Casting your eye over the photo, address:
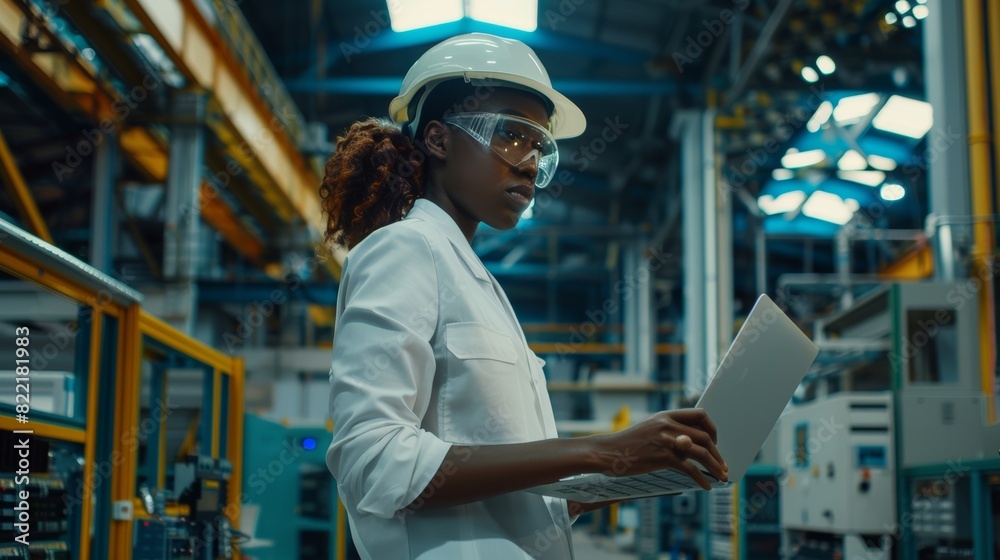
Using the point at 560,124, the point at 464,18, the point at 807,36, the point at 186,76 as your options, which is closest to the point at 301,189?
the point at 464,18

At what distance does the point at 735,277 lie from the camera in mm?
20844

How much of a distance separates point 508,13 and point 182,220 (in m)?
5.34

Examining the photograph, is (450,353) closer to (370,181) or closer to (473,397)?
(473,397)

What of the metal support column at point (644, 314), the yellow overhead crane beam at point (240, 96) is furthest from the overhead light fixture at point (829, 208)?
the yellow overhead crane beam at point (240, 96)

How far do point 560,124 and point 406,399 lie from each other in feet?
2.84

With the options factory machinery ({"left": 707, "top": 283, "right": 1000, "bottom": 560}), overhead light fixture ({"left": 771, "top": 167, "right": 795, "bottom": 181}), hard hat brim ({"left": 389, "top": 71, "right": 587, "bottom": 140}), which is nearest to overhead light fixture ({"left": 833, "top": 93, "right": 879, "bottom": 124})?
overhead light fixture ({"left": 771, "top": 167, "right": 795, "bottom": 181})

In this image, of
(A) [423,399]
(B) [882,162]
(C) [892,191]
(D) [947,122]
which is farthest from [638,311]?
(A) [423,399]

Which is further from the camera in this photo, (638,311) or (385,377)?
(638,311)

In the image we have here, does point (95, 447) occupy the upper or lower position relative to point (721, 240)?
lower

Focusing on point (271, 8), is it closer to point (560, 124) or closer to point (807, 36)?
point (807, 36)

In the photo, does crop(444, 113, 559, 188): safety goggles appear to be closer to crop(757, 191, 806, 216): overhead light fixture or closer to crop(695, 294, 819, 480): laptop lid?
crop(695, 294, 819, 480): laptop lid

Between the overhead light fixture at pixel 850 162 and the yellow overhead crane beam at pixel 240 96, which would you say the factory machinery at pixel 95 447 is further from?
the overhead light fixture at pixel 850 162

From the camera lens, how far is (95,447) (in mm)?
3516

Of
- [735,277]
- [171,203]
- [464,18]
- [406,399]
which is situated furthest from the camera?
[735,277]
